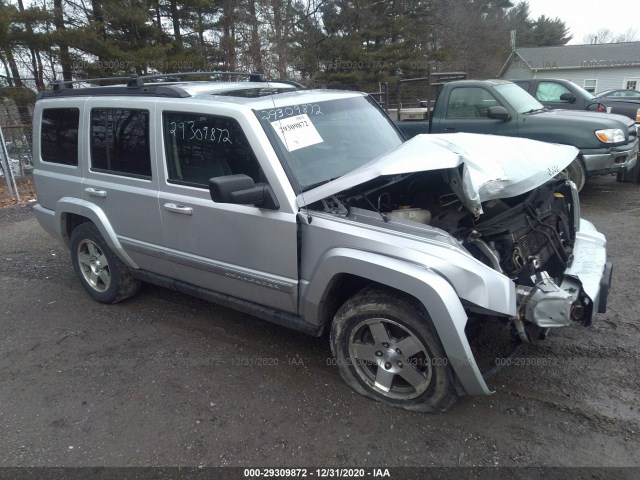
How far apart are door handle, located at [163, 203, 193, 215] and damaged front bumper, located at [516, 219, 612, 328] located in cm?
225

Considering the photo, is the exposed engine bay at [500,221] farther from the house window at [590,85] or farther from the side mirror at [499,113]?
the house window at [590,85]

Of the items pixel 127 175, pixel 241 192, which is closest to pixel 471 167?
pixel 241 192

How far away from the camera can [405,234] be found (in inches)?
107

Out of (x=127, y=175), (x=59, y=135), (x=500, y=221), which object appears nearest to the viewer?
(x=500, y=221)

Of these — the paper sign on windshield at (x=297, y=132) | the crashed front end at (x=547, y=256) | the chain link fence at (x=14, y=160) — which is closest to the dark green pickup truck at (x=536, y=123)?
the crashed front end at (x=547, y=256)

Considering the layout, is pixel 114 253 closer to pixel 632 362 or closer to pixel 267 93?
pixel 267 93

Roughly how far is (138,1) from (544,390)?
1760cm

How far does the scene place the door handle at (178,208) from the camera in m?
3.49

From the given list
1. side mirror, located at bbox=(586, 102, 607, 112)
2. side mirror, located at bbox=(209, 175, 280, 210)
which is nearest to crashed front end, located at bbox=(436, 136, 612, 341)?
side mirror, located at bbox=(209, 175, 280, 210)

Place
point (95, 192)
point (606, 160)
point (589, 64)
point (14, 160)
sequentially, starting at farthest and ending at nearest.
Answer: point (589, 64) < point (14, 160) < point (606, 160) < point (95, 192)

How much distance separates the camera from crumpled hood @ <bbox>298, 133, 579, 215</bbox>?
272cm

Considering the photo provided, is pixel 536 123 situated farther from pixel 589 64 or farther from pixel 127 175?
pixel 589 64

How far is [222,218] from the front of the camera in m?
3.32

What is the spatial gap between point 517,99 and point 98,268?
648 cm
